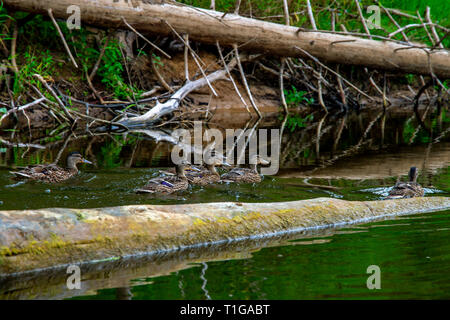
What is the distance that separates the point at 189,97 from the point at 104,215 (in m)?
12.5

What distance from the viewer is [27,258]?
4.89m

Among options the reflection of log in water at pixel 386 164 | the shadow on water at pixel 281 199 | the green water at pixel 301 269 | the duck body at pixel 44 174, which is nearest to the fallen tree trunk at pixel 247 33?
the shadow on water at pixel 281 199

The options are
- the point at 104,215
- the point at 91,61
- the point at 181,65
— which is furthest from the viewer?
the point at 181,65

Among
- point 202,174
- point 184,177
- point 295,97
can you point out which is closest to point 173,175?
point 184,177

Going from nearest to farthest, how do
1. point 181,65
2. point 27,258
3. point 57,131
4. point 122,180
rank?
point 27,258 < point 122,180 < point 57,131 < point 181,65

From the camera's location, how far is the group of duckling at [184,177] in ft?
27.3

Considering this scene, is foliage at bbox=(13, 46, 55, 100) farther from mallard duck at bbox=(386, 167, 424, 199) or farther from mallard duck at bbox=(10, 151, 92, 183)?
mallard duck at bbox=(386, 167, 424, 199)

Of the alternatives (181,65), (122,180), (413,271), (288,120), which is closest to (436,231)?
(413,271)

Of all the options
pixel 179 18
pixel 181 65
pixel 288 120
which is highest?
pixel 179 18

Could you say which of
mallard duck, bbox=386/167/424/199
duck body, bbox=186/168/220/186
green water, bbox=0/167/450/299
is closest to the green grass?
duck body, bbox=186/168/220/186

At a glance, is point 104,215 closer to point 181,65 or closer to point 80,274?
point 80,274

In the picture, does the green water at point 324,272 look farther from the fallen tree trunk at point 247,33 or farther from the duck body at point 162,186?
the fallen tree trunk at point 247,33

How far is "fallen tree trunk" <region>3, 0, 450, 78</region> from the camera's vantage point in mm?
13953

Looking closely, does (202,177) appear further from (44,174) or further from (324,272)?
(324,272)
